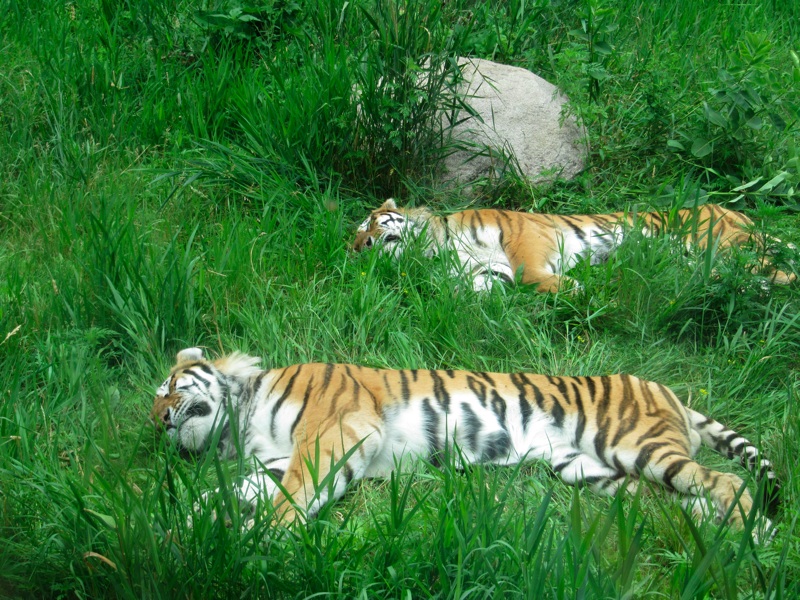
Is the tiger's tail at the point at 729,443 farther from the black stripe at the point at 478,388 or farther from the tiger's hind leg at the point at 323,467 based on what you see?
the tiger's hind leg at the point at 323,467

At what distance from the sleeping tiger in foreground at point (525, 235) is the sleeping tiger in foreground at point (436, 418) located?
1073mm

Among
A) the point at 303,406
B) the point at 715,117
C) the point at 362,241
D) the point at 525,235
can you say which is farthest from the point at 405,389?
the point at 715,117

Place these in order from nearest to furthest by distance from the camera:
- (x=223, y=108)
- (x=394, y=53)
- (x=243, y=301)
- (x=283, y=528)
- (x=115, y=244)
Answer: (x=283, y=528) → (x=115, y=244) → (x=243, y=301) → (x=394, y=53) → (x=223, y=108)

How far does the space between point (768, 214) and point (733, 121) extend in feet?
5.11

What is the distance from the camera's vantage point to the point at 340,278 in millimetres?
4668

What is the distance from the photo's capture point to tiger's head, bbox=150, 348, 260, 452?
3646 millimetres

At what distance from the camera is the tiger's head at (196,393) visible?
144 inches

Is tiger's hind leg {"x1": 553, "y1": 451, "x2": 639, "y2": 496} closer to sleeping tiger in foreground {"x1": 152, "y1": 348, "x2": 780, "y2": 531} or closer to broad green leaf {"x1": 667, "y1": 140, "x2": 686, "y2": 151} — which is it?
sleeping tiger in foreground {"x1": 152, "y1": 348, "x2": 780, "y2": 531}

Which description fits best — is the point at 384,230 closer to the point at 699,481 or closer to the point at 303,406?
the point at 303,406

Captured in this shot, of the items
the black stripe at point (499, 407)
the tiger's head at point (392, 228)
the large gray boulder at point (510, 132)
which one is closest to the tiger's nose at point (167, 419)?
the black stripe at point (499, 407)

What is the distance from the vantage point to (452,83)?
538cm

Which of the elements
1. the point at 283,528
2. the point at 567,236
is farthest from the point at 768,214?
the point at 283,528

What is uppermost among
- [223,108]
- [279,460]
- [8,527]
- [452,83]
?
[452,83]

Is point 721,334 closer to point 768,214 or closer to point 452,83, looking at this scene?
point 768,214
